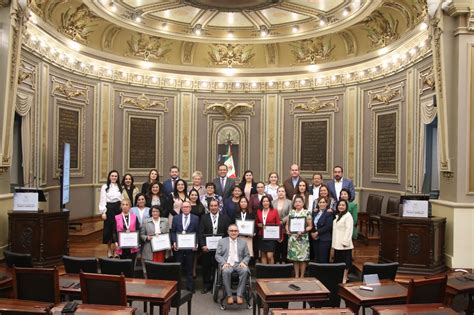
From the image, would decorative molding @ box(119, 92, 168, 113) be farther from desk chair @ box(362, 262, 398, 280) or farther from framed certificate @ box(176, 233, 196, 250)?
desk chair @ box(362, 262, 398, 280)

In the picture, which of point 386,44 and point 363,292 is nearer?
point 363,292

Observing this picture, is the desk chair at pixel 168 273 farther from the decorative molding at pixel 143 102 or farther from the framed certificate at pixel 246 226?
the decorative molding at pixel 143 102

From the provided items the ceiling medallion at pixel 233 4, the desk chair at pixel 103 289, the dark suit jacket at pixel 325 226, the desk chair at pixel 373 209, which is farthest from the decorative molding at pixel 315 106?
the desk chair at pixel 103 289

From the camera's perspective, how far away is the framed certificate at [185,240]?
6.42 m

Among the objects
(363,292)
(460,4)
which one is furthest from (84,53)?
(363,292)

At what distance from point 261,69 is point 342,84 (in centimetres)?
238

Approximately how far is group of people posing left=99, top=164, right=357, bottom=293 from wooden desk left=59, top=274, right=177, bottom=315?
5.17ft

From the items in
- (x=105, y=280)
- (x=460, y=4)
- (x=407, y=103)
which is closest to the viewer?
(x=105, y=280)

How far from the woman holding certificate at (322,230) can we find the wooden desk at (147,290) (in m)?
2.68

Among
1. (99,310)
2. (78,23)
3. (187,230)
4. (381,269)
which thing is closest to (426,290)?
(381,269)

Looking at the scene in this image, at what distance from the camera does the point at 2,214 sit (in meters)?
6.93

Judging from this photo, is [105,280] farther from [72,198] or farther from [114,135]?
[114,135]

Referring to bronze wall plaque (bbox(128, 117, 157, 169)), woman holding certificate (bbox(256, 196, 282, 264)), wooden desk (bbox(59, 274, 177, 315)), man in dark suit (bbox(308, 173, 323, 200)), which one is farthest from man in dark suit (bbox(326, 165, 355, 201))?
bronze wall plaque (bbox(128, 117, 157, 169))

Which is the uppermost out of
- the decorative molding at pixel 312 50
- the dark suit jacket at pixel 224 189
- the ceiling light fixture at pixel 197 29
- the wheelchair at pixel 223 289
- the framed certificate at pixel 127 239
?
the ceiling light fixture at pixel 197 29
